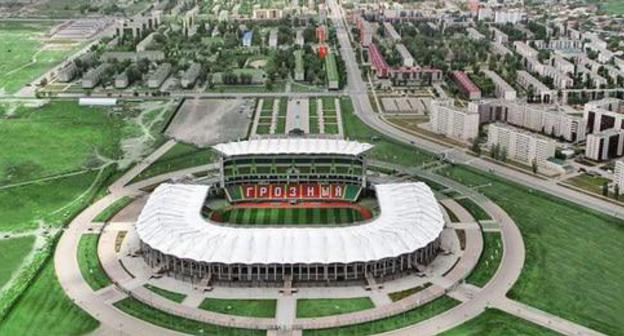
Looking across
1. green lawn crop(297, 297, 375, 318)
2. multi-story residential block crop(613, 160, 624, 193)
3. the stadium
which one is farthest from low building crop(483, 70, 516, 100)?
green lawn crop(297, 297, 375, 318)

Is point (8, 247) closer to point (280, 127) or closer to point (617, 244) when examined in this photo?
point (280, 127)

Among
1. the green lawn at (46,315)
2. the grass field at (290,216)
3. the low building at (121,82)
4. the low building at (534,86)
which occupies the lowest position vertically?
the green lawn at (46,315)

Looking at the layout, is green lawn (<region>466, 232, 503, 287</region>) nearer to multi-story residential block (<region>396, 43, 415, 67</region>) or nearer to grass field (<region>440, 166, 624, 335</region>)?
grass field (<region>440, 166, 624, 335</region>)

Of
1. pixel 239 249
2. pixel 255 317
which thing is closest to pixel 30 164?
pixel 239 249

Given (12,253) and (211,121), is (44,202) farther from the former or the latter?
(211,121)

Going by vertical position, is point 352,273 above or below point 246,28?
below

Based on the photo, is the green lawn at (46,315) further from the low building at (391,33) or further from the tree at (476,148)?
the low building at (391,33)

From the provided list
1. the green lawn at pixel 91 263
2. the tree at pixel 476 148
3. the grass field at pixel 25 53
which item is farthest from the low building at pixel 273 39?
the green lawn at pixel 91 263
